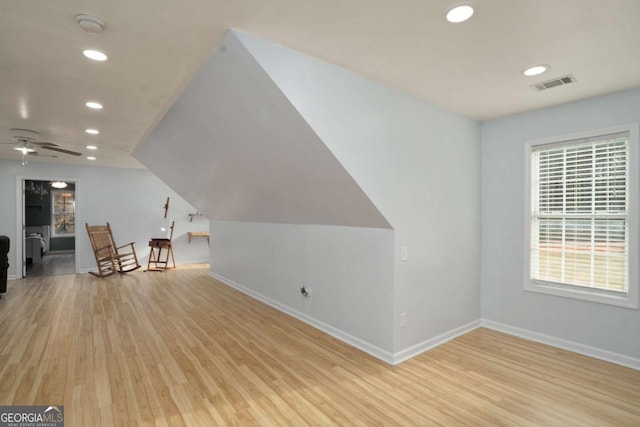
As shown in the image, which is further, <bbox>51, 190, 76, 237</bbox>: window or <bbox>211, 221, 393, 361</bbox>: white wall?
<bbox>51, 190, 76, 237</bbox>: window

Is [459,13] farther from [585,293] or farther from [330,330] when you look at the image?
[330,330]

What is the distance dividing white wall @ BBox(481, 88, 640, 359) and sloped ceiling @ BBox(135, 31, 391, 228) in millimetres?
1650

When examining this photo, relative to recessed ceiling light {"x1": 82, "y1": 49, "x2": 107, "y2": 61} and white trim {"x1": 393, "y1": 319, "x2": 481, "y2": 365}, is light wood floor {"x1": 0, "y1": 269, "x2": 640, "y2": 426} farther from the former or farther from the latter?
recessed ceiling light {"x1": 82, "y1": 49, "x2": 107, "y2": 61}

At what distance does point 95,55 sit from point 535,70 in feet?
10.2

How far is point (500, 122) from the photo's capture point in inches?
145

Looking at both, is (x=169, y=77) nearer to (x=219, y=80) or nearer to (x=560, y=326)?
(x=219, y=80)

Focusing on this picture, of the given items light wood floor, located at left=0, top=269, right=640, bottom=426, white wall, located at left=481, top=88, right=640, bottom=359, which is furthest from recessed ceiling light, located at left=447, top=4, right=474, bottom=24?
light wood floor, located at left=0, top=269, right=640, bottom=426

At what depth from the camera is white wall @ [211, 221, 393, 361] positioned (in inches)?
119

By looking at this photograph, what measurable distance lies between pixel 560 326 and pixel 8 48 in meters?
4.98

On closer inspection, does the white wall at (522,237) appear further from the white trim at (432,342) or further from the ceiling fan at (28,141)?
the ceiling fan at (28,141)

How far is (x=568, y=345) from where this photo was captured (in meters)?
3.19

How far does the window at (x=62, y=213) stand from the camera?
33.1 feet

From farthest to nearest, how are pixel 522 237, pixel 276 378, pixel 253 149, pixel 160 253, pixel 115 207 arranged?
pixel 160 253 → pixel 115 207 → pixel 522 237 → pixel 253 149 → pixel 276 378

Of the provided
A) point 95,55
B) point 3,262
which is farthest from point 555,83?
point 3,262
